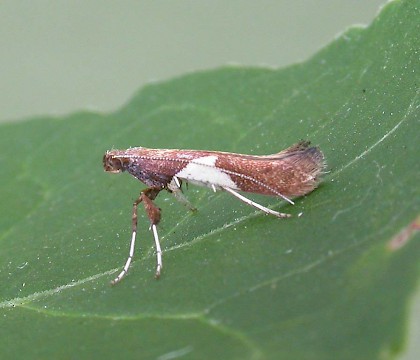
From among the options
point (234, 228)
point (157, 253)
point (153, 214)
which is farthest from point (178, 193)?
point (234, 228)

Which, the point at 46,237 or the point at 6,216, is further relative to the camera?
the point at 6,216

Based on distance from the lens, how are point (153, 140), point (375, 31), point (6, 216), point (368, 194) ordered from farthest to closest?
point (153, 140), point (6, 216), point (375, 31), point (368, 194)

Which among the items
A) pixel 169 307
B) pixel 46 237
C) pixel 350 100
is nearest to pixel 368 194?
pixel 169 307

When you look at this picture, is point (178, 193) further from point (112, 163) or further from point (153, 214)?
point (112, 163)

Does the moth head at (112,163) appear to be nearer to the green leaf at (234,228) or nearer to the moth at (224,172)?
the moth at (224,172)

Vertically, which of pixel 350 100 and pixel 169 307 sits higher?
pixel 350 100

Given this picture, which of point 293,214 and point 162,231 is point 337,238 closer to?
point 293,214
